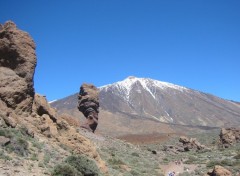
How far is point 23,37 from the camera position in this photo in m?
19.9

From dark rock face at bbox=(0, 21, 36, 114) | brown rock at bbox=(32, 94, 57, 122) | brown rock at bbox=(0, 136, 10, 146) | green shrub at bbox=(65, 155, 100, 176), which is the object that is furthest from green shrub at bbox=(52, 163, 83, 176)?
brown rock at bbox=(32, 94, 57, 122)

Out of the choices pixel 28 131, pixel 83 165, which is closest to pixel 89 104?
pixel 28 131

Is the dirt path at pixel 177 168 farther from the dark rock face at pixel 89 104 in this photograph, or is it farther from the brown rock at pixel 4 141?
the brown rock at pixel 4 141

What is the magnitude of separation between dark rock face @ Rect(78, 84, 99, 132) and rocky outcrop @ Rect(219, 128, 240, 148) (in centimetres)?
1926

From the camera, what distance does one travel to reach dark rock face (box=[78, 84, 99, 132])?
161ft

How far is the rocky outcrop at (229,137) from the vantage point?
53.8 m

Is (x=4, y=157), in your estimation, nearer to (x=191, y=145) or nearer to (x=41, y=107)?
(x=41, y=107)

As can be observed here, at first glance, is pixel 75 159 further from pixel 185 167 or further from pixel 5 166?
pixel 185 167

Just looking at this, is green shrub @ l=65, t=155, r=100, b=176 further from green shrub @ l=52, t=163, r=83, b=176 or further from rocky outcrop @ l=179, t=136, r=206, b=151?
rocky outcrop @ l=179, t=136, r=206, b=151

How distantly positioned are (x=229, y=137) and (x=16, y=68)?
42.2 m

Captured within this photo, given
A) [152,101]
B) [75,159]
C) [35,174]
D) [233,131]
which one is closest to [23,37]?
[75,159]

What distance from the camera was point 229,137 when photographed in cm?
5453

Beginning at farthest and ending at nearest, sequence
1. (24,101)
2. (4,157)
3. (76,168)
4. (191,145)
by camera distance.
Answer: (191,145) → (24,101) → (76,168) → (4,157)

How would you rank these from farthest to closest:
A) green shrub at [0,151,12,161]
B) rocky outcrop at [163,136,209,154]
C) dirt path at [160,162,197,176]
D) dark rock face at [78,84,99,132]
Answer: rocky outcrop at [163,136,209,154] < dark rock face at [78,84,99,132] < dirt path at [160,162,197,176] < green shrub at [0,151,12,161]
